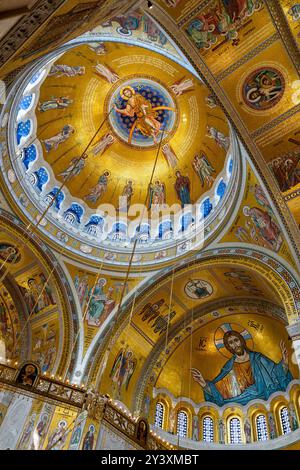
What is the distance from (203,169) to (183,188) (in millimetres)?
1189

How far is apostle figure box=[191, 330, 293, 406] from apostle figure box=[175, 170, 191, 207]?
214 inches

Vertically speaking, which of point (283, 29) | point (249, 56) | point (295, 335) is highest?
point (249, 56)

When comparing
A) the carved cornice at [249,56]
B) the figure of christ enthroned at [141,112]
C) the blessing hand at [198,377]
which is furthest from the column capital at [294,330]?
the figure of christ enthroned at [141,112]

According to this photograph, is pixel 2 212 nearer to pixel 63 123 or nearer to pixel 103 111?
pixel 63 123

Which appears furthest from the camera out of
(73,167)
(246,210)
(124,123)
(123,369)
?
(124,123)

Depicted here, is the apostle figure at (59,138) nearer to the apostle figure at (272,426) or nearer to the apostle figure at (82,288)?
the apostle figure at (82,288)

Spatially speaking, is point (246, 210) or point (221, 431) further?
point (221, 431)

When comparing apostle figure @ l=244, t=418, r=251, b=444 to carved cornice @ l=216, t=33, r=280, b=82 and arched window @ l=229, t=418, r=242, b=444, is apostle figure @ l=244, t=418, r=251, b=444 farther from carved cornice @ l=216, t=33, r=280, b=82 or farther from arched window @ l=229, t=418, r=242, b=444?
carved cornice @ l=216, t=33, r=280, b=82

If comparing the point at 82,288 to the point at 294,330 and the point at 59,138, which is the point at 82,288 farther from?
the point at 294,330

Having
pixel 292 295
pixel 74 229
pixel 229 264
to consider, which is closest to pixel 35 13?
pixel 292 295

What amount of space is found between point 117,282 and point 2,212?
476cm

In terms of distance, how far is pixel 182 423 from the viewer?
14.1 meters

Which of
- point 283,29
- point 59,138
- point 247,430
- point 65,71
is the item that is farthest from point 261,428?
point 65,71

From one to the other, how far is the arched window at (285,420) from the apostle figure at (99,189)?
414 inches
